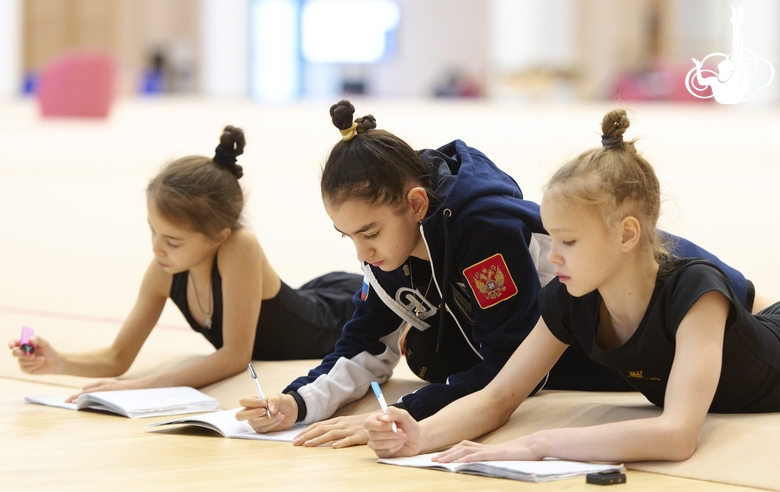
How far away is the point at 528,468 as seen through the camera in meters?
2.15

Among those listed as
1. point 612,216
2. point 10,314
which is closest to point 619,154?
point 612,216

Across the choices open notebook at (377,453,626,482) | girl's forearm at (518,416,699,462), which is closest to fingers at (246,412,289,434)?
open notebook at (377,453,626,482)

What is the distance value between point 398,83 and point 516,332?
1103 inches

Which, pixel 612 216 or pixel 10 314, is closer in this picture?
pixel 612 216

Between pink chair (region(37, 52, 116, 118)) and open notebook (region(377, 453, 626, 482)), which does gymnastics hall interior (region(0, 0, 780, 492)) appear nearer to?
open notebook (region(377, 453, 626, 482))

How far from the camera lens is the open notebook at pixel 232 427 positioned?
265 centimetres

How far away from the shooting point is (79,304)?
5023 millimetres

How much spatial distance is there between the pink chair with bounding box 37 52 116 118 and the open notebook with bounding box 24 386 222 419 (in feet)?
41.7

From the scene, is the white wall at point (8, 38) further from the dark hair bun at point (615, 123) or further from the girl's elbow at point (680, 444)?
the girl's elbow at point (680, 444)

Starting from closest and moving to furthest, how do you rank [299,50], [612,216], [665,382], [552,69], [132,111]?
[612,216] < [665,382] < [132,111] < [552,69] < [299,50]

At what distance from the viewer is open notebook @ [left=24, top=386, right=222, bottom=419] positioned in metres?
3.00

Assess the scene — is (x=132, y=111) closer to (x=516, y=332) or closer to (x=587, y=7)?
(x=587, y=7)

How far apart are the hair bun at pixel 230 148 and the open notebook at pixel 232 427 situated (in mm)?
947

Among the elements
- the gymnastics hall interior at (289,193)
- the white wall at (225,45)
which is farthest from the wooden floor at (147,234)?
the white wall at (225,45)
